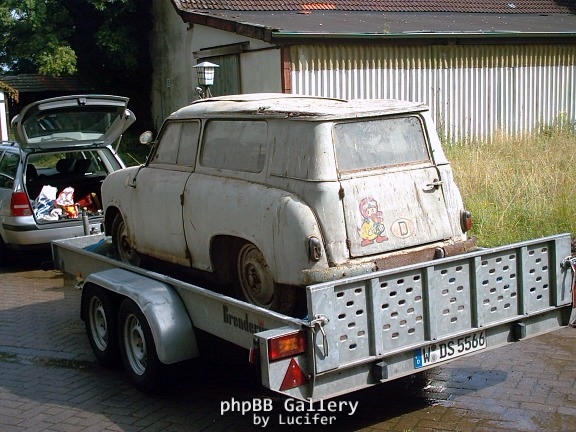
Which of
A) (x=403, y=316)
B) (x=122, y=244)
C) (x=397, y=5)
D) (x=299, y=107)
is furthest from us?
(x=397, y=5)

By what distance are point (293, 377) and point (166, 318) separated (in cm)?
149

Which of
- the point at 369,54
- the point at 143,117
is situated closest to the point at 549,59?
the point at 369,54

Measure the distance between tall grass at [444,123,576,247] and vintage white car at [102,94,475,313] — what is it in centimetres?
377

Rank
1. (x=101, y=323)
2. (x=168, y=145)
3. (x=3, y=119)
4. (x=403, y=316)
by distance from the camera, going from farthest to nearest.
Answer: (x=3, y=119) → (x=168, y=145) → (x=101, y=323) → (x=403, y=316)

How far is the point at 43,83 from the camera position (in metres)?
30.4

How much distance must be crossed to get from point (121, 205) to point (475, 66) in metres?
12.5

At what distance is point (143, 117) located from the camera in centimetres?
2634

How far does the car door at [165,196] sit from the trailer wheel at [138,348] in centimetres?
69

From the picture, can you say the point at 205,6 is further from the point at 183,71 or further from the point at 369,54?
the point at 369,54

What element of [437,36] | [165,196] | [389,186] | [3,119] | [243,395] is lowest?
[243,395]

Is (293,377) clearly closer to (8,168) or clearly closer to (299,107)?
(299,107)

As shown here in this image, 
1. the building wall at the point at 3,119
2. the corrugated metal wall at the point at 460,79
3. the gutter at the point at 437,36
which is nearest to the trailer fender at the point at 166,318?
the gutter at the point at 437,36

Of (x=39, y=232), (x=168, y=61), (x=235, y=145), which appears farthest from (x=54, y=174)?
(x=168, y=61)

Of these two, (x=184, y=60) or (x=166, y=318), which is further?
(x=184, y=60)
